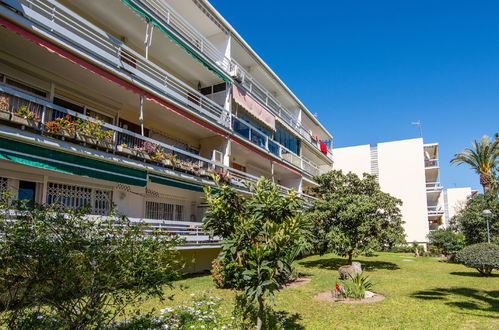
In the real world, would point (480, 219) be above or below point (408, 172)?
below

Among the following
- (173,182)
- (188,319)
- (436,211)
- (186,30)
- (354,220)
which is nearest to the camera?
(188,319)

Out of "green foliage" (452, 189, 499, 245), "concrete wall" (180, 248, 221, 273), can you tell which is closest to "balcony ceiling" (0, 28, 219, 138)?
"concrete wall" (180, 248, 221, 273)

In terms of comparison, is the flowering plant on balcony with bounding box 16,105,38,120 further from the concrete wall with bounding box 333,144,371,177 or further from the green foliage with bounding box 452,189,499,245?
the concrete wall with bounding box 333,144,371,177

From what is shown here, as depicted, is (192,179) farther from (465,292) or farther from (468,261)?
(468,261)

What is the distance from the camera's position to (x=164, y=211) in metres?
18.0

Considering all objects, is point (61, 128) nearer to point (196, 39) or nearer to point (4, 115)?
point (4, 115)

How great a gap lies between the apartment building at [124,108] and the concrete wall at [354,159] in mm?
31597

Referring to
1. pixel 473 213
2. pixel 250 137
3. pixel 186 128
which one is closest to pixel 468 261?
pixel 473 213

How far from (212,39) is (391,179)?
3821 centimetres

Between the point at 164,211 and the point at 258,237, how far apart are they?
12.0m

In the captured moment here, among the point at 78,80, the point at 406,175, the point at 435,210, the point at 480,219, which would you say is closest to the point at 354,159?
the point at 406,175

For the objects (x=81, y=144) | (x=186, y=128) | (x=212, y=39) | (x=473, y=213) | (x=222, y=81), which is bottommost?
(x=473, y=213)

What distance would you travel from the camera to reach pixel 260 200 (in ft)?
23.3

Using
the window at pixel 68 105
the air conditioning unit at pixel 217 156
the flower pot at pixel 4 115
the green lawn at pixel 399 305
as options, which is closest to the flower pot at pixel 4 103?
the flower pot at pixel 4 115
